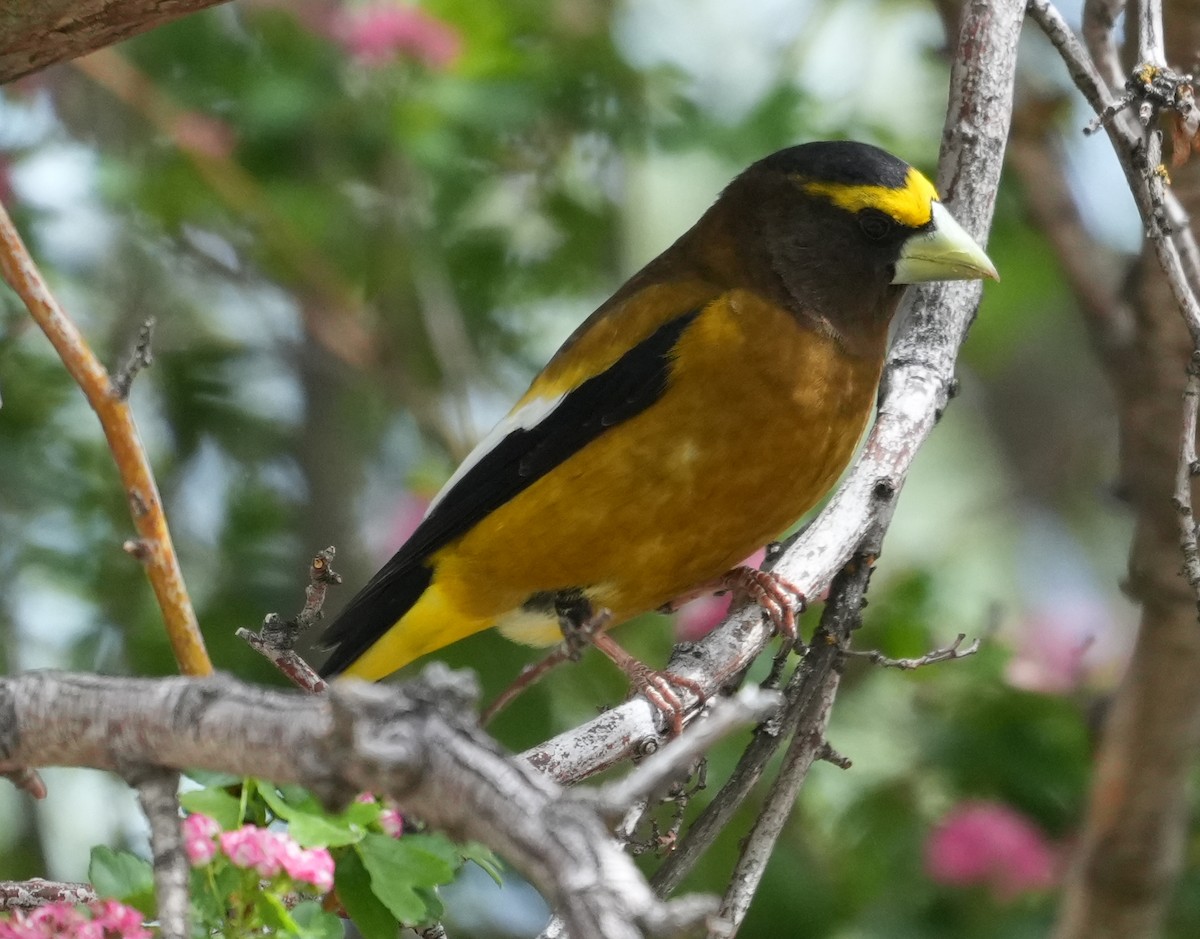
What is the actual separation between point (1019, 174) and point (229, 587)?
2883mm

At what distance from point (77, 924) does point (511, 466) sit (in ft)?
6.56

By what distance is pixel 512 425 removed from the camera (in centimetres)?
376

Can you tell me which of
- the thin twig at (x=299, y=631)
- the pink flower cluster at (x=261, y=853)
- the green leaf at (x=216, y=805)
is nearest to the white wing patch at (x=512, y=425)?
the thin twig at (x=299, y=631)

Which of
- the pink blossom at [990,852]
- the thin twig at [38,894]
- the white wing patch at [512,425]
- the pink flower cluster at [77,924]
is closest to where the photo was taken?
the pink flower cluster at [77,924]

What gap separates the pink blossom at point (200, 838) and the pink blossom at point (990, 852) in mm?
2529

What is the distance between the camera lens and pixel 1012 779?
13.4 feet

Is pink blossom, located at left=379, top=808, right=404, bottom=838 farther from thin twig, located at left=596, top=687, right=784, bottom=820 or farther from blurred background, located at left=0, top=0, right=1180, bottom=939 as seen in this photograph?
blurred background, located at left=0, top=0, right=1180, bottom=939

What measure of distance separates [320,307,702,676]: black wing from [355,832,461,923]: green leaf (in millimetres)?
1606

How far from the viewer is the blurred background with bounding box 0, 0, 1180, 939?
4246mm

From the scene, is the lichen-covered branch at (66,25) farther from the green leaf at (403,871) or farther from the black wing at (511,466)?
the green leaf at (403,871)

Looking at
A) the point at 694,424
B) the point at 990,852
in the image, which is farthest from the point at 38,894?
the point at 990,852

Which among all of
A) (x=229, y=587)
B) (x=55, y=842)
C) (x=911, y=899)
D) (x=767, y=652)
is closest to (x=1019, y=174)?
(x=767, y=652)

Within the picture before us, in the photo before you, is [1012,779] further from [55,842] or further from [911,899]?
[55,842]

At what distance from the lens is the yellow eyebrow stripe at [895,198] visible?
3361mm
